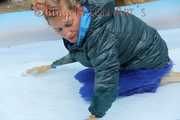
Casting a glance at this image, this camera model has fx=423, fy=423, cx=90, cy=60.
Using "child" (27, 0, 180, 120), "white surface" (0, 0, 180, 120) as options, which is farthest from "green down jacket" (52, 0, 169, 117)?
"white surface" (0, 0, 180, 120)

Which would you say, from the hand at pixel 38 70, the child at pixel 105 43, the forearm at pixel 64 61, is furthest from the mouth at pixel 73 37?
the hand at pixel 38 70

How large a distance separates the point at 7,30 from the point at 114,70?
2.14 ft

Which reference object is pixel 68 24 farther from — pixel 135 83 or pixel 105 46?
pixel 135 83

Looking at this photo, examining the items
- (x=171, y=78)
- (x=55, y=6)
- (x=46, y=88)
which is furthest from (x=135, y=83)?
(x=55, y=6)

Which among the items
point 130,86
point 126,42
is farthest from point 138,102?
point 126,42

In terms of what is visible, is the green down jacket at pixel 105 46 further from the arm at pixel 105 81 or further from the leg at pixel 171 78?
the leg at pixel 171 78

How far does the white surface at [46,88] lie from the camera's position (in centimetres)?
115

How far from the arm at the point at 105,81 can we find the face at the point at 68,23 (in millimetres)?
87

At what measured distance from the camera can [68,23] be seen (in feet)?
3.28

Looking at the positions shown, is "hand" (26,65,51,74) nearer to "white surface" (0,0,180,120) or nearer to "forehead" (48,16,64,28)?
"white surface" (0,0,180,120)

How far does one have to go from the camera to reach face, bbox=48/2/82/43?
99 centimetres

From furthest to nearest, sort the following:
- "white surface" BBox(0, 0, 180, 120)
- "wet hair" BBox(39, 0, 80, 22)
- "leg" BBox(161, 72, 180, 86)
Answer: "leg" BBox(161, 72, 180, 86)
"white surface" BBox(0, 0, 180, 120)
"wet hair" BBox(39, 0, 80, 22)

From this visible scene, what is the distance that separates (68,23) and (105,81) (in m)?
0.17

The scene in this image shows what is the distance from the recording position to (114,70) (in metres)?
1.04
